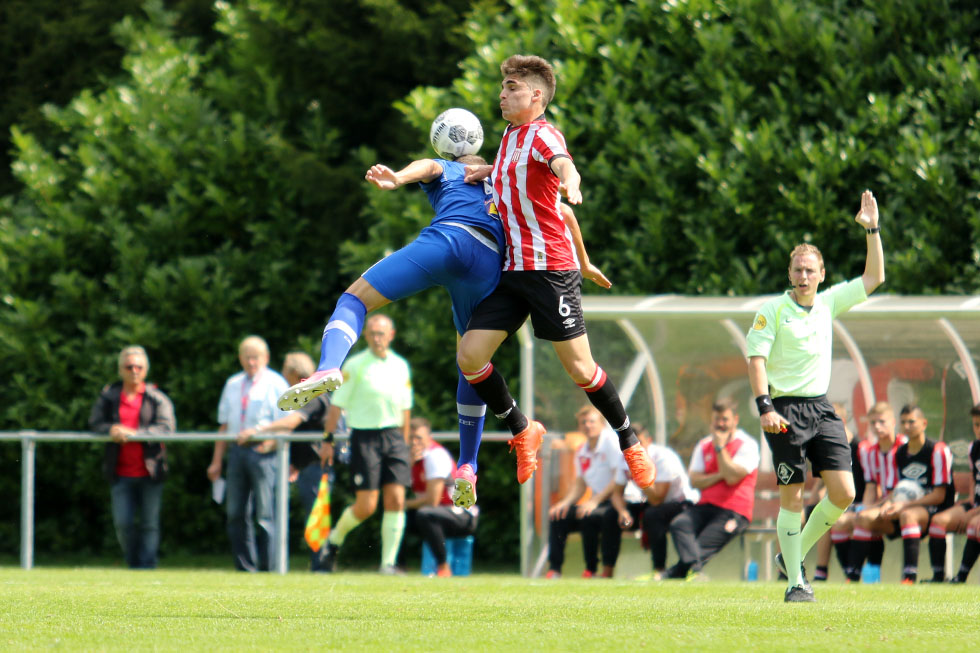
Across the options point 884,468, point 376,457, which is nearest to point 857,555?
point 884,468

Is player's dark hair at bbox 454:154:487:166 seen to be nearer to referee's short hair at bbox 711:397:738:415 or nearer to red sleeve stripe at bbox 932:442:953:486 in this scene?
referee's short hair at bbox 711:397:738:415

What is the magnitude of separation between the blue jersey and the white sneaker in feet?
3.85

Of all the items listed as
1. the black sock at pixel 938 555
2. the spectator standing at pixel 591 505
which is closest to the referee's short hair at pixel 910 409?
the black sock at pixel 938 555

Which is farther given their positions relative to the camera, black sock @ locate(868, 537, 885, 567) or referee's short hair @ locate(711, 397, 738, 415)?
referee's short hair @ locate(711, 397, 738, 415)

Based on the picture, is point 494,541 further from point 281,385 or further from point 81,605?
point 81,605

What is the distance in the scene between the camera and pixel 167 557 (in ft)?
57.5

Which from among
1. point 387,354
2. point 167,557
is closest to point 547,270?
point 387,354

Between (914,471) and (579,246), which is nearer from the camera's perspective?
(579,246)

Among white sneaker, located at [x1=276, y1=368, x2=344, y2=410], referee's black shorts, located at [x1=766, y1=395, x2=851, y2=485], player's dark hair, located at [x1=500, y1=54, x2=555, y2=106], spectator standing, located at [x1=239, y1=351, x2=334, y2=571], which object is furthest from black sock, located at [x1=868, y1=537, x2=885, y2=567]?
Answer: white sneaker, located at [x1=276, y1=368, x2=344, y2=410]

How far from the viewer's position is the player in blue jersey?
7.00 m

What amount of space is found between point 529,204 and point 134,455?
710 centimetres

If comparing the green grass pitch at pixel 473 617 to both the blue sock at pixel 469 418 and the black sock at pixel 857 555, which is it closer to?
the blue sock at pixel 469 418

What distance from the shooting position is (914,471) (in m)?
11.7

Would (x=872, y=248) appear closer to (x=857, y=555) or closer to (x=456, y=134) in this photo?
(x=456, y=134)
